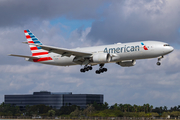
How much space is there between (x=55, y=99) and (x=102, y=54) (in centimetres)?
11971

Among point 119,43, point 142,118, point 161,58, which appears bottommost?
point 142,118

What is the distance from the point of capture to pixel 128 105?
165000 millimetres

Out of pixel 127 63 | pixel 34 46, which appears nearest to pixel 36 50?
pixel 34 46

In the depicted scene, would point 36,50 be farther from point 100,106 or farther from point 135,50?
point 100,106

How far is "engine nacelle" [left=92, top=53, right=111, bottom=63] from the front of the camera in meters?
56.2

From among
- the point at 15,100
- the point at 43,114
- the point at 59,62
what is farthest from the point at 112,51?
the point at 15,100

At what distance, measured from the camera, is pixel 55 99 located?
17175 cm

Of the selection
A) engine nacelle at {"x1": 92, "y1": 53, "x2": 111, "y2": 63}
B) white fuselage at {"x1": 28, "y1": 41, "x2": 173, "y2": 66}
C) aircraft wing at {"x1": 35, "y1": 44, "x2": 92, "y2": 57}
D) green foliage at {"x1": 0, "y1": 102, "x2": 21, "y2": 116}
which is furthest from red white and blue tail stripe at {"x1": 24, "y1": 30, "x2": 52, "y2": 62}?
green foliage at {"x1": 0, "y1": 102, "x2": 21, "y2": 116}

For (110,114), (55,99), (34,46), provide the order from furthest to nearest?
(55,99) < (110,114) < (34,46)

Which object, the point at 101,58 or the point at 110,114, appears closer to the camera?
the point at 101,58

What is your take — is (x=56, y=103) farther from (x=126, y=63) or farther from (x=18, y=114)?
(x=126, y=63)

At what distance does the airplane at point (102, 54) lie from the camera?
5344 cm

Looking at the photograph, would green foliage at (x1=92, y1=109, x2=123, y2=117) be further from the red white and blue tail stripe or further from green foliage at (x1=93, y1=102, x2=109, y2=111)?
the red white and blue tail stripe

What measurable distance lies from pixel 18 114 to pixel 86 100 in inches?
1510
